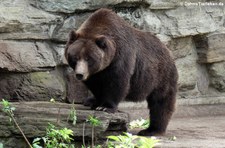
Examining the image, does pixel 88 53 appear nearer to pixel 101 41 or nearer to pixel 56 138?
pixel 101 41

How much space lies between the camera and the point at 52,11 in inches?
279

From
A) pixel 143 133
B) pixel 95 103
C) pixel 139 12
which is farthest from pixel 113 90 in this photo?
pixel 139 12

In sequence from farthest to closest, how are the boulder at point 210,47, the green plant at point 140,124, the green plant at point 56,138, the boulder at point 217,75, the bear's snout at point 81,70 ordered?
the boulder at point 217,75
the boulder at point 210,47
the green plant at point 140,124
the bear's snout at point 81,70
the green plant at point 56,138

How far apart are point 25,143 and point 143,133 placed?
5.16 ft

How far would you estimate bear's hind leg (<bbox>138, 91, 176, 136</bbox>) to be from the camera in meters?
6.73

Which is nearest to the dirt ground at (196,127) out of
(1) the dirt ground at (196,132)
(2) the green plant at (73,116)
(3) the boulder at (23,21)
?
(1) the dirt ground at (196,132)

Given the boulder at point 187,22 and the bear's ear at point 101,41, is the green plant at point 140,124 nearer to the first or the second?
the boulder at point 187,22

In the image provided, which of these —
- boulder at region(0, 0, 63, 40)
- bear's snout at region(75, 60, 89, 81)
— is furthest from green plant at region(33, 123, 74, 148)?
boulder at region(0, 0, 63, 40)

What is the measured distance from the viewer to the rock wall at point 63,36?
271 inches

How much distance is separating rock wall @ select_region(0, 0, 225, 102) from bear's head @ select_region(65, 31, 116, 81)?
1065 millimetres

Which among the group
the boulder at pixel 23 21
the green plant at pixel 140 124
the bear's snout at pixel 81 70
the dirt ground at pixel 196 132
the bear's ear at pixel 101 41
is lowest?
the dirt ground at pixel 196 132

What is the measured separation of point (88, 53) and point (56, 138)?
1051 mm

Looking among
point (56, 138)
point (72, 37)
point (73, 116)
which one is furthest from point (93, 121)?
point (72, 37)

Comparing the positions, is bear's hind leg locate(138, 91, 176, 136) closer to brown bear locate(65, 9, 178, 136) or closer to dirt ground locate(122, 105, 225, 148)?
brown bear locate(65, 9, 178, 136)
